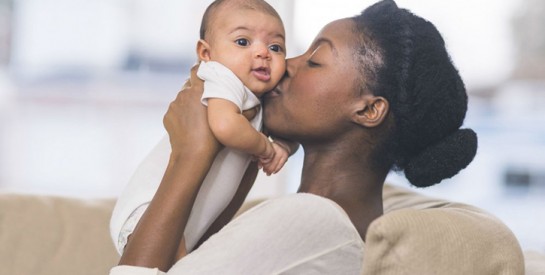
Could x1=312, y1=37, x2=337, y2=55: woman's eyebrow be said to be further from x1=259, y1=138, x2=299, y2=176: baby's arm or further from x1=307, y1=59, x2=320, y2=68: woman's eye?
x1=259, y1=138, x2=299, y2=176: baby's arm

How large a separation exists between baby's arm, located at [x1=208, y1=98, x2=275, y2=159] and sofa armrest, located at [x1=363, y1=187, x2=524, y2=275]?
1.19 ft

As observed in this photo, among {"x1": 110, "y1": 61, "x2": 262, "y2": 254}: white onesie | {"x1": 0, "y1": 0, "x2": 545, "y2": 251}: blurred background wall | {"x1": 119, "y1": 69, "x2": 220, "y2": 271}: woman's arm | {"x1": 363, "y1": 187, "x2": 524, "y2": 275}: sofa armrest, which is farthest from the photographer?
{"x1": 0, "y1": 0, "x2": 545, "y2": 251}: blurred background wall

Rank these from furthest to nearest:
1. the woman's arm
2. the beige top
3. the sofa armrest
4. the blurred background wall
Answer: the blurred background wall, the woman's arm, the beige top, the sofa armrest

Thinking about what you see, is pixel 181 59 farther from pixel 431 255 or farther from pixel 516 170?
pixel 431 255

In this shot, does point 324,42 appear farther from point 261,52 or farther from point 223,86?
point 223,86

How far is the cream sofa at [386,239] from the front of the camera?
1234 mm

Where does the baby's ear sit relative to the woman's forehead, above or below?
below

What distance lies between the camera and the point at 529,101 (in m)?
3.97

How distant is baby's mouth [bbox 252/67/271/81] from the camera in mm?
1634

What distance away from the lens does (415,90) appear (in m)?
1.61

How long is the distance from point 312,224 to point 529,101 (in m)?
2.83

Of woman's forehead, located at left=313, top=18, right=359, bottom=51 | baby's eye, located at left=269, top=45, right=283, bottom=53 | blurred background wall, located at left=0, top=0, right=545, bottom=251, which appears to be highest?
woman's forehead, located at left=313, top=18, right=359, bottom=51

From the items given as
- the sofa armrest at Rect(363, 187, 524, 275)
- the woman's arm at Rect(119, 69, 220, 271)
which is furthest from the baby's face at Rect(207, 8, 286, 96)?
the sofa armrest at Rect(363, 187, 524, 275)

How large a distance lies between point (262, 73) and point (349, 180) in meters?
0.27
